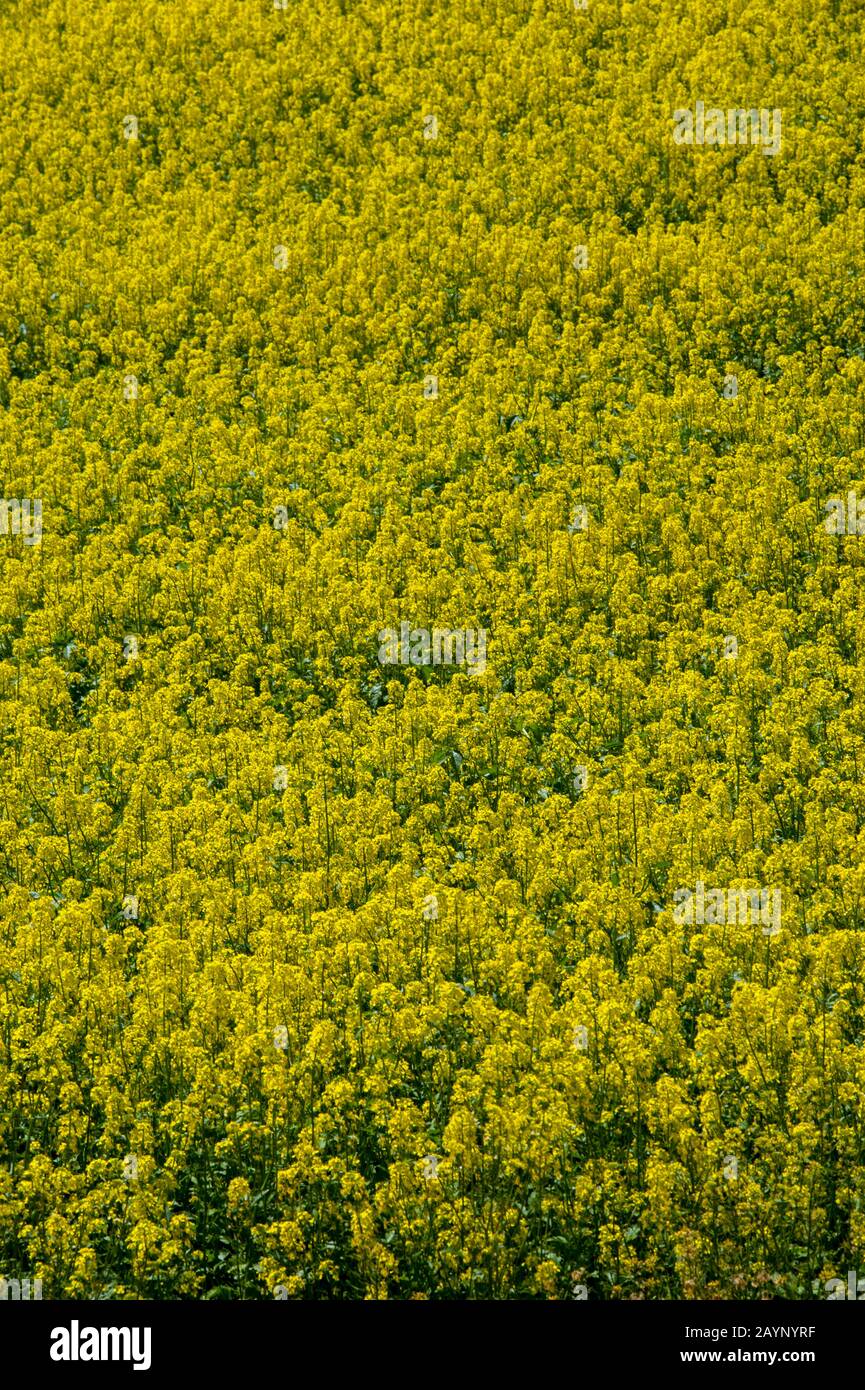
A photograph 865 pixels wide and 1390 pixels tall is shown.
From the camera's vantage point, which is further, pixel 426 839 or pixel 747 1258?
pixel 426 839

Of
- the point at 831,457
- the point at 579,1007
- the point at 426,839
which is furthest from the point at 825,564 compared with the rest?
the point at 579,1007

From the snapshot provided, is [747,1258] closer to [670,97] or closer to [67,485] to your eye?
[67,485]

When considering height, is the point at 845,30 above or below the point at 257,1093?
above

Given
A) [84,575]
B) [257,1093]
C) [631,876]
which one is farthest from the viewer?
[84,575]
